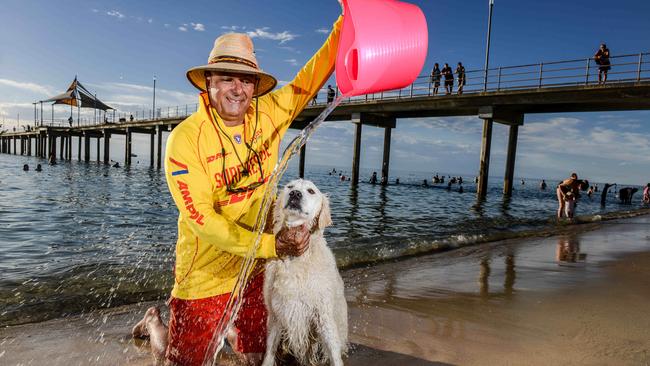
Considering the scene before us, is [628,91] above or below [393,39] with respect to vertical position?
above

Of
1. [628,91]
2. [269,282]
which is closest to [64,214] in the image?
[269,282]

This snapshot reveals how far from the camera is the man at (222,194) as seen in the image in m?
2.46

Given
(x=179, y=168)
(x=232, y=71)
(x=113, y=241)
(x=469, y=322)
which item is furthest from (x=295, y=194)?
(x=113, y=241)

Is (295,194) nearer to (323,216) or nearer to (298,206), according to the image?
(298,206)

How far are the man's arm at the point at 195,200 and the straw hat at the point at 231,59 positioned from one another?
19.9 inches

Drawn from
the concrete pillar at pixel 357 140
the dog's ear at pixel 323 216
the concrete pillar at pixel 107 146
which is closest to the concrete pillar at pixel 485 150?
the concrete pillar at pixel 357 140

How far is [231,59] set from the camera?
2.64 meters

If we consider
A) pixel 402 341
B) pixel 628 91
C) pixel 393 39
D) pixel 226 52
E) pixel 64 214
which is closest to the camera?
pixel 393 39

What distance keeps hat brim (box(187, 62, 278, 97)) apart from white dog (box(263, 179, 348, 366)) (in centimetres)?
Result: 83

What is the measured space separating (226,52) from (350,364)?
9.30 feet

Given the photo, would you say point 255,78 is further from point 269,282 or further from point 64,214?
point 64,214

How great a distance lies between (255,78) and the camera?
287 centimetres

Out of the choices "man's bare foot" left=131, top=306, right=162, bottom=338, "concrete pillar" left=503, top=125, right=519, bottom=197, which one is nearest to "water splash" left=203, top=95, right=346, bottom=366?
"man's bare foot" left=131, top=306, right=162, bottom=338

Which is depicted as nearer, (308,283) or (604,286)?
(308,283)
